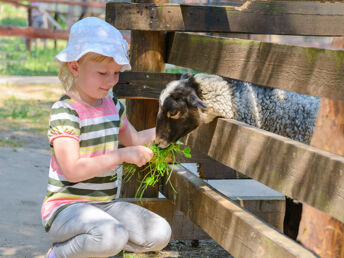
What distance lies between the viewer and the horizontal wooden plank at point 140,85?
3.71 metres

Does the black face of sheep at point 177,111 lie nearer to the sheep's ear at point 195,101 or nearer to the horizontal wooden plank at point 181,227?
the sheep's ear at point 195,101

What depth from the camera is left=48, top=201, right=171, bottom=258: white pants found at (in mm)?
2875

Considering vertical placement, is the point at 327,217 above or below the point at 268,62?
below

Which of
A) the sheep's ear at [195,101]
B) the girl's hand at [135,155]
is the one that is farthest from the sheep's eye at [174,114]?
the girl's hand at [135,155]

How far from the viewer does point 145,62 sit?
12.5ft

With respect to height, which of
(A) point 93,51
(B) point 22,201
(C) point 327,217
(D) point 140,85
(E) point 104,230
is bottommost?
(B) point 22,201

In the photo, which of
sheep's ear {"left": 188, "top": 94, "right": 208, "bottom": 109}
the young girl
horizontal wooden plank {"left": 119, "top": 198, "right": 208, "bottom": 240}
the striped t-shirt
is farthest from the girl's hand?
horizontal wooden plank {"left": 119, "top": 198, "right": 208, "bottom": 240}

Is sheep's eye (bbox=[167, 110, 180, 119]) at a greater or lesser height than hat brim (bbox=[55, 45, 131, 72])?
lesser

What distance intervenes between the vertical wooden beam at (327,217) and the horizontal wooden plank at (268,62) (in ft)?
0.29

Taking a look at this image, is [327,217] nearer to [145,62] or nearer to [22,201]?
[145,62]

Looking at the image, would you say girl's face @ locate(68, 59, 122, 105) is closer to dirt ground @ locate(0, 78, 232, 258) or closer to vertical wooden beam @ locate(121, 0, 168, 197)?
vertical wooden beam @ locate(121, 0, 168, 197)

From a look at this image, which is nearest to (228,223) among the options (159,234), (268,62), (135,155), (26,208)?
(159,234)

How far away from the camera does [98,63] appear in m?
3.08

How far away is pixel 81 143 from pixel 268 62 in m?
1.13
